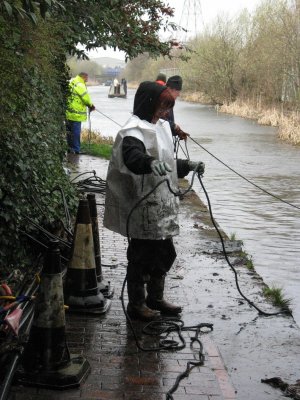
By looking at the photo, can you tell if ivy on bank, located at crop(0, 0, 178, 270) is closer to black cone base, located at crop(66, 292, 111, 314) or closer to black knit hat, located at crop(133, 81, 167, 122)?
black cone base, located at crop(66, 292, 111, 314)

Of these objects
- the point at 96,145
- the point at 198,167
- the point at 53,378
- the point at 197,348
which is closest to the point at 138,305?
the point at 197,348

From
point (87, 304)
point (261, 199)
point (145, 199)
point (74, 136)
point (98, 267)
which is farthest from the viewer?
point (74, 136)

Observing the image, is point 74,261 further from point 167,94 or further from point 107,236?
point 107,236

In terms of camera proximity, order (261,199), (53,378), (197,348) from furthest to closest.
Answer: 1. (261,199)
2. (197,348)
3. (53,378)

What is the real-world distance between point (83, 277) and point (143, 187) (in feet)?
3.26

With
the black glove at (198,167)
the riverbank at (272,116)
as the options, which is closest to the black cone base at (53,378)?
the black glove at (198,167)

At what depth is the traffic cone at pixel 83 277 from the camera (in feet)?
19.3

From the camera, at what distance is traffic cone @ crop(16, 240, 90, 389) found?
14.2 feet

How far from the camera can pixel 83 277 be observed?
5891mm

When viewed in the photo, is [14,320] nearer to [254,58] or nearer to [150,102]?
[150,102]

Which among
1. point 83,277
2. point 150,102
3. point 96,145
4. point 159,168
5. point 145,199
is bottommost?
point 96,145

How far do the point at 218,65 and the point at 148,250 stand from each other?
5142 centimetres

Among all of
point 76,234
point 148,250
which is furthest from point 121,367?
point 76,234

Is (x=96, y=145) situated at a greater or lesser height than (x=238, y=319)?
lesser
